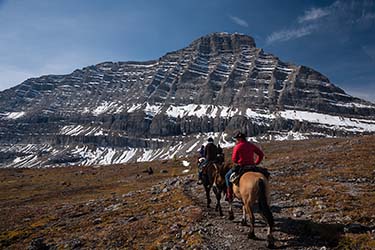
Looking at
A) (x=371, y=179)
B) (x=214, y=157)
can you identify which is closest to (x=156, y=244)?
(x=214, y=157)

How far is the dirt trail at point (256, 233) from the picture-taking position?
484 inches

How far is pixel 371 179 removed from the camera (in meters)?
22.2

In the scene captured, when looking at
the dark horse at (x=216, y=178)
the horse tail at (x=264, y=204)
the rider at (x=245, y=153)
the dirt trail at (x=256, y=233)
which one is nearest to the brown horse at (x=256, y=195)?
the horse tail at (x=264, y=204)

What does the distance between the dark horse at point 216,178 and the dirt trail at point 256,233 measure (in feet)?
3.83

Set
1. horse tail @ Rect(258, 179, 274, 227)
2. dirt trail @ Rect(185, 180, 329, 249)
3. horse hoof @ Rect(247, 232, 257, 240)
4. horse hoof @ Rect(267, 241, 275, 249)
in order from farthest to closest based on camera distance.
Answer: horse hoof @ Rect(247, 232, 257, 240) < dirt trail @ Rect(185, 180, 329, 249) < horse tail @ Rect(258, 179, 274, 227) < horse hoof @ Rect(267, 241, 275, 249)

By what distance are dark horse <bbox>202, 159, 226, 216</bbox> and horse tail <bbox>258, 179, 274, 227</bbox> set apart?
209 inches

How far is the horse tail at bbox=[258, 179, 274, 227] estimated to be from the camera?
39.5 feet

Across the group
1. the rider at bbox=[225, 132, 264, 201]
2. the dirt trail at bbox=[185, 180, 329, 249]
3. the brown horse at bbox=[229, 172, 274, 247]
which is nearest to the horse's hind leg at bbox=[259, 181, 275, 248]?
the brown horse at bbox=[229, 172, 274, 247]

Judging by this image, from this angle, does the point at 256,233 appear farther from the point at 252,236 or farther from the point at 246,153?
the point at 246,153

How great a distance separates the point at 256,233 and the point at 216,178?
511cm

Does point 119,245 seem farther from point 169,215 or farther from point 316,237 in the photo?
point 316,237

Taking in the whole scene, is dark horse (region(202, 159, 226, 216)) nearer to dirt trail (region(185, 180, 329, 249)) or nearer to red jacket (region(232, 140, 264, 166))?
dirt trail (region(185, 180, 329, 249))

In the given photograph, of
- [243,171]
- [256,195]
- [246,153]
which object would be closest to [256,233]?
[256,195]

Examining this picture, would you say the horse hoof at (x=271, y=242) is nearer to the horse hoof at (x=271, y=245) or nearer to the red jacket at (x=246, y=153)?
the horse hoof at (x=271, y=245)
